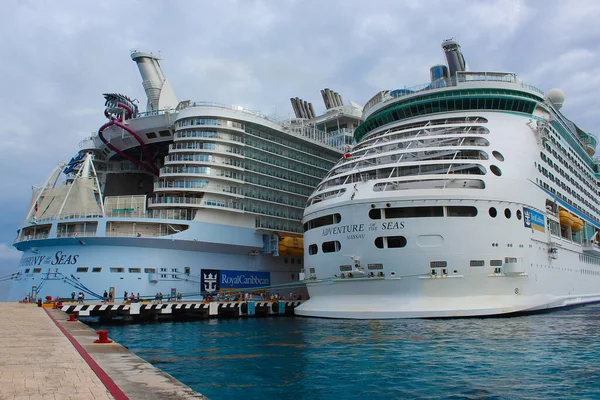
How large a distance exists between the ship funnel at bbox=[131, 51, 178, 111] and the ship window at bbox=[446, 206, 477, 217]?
34.0m

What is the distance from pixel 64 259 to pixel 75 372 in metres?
30.4

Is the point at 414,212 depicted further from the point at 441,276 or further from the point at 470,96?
the point at 470,96

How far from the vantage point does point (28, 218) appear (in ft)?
136

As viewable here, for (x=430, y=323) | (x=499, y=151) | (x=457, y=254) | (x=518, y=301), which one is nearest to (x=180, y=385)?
(x=430, y=323)

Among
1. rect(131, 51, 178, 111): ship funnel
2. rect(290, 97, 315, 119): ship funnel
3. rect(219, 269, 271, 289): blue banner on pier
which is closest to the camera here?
rect(219, 269, 271, 289): blue banner on pier

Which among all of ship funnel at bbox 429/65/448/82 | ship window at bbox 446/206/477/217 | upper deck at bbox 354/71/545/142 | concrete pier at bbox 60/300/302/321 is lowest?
concrete pier at bbox 60/300/302/321

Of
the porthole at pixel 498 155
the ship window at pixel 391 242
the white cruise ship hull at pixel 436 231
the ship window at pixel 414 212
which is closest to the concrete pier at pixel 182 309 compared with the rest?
the white cruise ship hull at pixel 436 231

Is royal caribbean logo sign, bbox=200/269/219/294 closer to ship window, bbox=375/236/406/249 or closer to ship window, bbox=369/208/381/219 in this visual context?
ship window, bbox=369/208/381/219

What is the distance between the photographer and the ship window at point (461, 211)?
2853cm

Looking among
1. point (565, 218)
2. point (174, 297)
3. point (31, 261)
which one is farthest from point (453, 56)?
point (31, 261)

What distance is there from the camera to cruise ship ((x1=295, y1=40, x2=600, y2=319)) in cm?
2797

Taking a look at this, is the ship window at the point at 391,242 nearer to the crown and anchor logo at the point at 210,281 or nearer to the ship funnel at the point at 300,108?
the crown and anchor logo at the point at 210,281

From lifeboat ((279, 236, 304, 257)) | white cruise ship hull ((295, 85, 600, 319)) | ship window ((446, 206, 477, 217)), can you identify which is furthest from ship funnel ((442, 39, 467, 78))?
ship window ((446, 206, 477, 217))

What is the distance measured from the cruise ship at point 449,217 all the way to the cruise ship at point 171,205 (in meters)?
11.2
